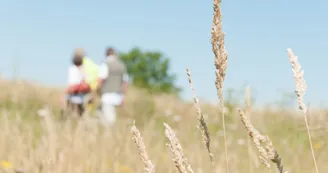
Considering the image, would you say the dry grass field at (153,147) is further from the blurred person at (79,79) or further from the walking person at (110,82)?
the walking person at (110,82)

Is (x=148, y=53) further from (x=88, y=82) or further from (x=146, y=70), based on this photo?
(x=88, y=82)

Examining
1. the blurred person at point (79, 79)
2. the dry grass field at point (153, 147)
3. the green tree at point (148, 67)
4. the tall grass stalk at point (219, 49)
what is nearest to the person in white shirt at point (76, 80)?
the blurred person at point (79, 79)

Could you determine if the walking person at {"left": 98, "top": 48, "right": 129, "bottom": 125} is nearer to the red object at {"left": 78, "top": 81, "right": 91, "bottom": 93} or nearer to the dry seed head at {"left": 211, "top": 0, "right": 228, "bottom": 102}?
the red object at {"left": 78, "top": 81, "right": 91, "bottom": 93}

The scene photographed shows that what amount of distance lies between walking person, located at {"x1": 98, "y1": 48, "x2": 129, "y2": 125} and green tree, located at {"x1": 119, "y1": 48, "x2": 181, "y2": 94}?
28.9 meters

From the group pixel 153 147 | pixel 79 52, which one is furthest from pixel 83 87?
pixel 153 147

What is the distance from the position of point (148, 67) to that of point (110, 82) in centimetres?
3091

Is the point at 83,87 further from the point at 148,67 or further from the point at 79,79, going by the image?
the point at 148,67

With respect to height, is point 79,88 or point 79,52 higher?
point 79,52

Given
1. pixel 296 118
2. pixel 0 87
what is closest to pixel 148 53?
pixel 0 87

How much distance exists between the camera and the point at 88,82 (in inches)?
356

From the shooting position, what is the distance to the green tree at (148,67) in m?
40.3

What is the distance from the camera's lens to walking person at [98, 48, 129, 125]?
33.6 ft

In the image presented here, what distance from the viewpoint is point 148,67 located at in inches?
1622

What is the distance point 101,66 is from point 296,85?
956cm
